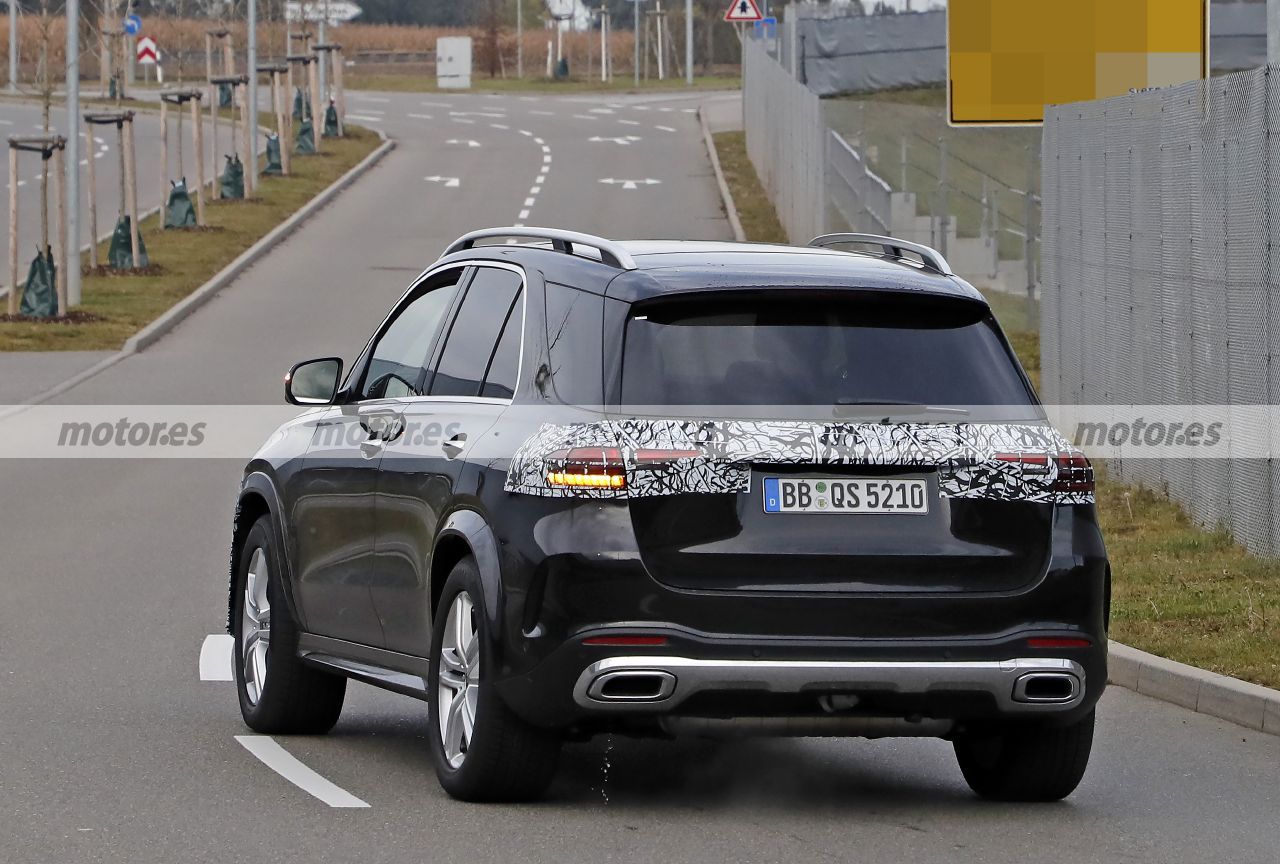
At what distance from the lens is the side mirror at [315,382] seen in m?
8.86

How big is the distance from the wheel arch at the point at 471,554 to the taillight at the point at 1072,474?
1633 mm

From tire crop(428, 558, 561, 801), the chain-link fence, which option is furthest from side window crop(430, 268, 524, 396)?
the chain-link fence

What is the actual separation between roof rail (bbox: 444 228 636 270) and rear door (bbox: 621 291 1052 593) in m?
0.32

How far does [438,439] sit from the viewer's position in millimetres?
7750

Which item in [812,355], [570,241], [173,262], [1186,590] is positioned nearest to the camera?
[812,355]

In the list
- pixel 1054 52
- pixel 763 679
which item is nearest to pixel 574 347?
pixel 763 679

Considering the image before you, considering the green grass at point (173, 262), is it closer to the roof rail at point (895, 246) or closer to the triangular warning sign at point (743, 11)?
the triangular warning sign at point (743, 11)

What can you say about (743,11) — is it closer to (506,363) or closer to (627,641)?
(506,363)

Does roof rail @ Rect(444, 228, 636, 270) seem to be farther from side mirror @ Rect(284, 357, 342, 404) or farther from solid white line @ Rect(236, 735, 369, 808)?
solid white line @ Rect(236, 735, 369, 808)

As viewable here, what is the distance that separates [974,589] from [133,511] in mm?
10915

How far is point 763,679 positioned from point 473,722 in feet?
3.09

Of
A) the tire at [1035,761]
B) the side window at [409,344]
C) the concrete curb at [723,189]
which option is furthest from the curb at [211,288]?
the tire at [1035,761]

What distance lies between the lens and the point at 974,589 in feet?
22.8

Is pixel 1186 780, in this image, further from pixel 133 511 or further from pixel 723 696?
pixel 133 511
